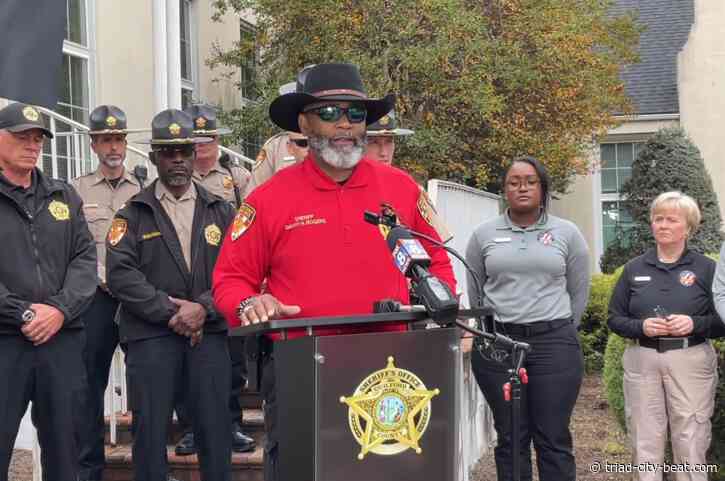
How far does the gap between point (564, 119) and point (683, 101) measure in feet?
22.1

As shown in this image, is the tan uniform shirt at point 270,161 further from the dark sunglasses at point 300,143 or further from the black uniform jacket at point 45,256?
the black uniform jacket at point 45,256

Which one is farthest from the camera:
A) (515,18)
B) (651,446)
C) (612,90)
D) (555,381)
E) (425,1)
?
(612,90)

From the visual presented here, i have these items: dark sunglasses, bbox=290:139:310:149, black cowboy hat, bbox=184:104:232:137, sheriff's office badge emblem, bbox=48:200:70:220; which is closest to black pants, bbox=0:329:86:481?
sheriff's office badge emblem, bbox=48:200:70:220

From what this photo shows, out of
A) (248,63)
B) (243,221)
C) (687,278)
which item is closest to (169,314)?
(243,221)

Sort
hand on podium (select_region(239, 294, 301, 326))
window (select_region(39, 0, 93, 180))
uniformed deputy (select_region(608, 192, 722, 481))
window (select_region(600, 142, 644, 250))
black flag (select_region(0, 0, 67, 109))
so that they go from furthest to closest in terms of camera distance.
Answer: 1. window (select_region(600, 142, 644, 250))
2. window (select_region(39, 0, 93, 180))
3. uniformed deputy (select_region(608, 192, 722, 481))
4. black flag (select_region(0, 0, 67, 109))
5. hand on podium (select_region(239, 294, 301, 326))

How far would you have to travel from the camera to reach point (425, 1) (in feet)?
45.8

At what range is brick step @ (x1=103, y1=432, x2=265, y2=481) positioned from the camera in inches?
265

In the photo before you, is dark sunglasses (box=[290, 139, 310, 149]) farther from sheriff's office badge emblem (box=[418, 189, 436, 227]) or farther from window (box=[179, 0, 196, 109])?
window (box=[179, 0, 196, 109])

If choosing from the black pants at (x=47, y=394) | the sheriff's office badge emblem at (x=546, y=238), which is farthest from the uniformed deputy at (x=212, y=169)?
the sheriff's office badge emblem at (x=546, y=238)

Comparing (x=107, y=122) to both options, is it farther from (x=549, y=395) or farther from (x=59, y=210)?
(x=549, y=395)

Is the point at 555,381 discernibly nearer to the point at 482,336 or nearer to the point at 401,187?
the point at 401,187

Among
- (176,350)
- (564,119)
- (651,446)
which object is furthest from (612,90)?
(176,350)

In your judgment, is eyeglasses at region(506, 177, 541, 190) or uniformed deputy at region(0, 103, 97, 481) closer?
uniformed deputy at region(0, 103, 97, 481)

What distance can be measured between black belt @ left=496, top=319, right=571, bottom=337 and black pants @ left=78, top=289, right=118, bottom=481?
2.43 m
